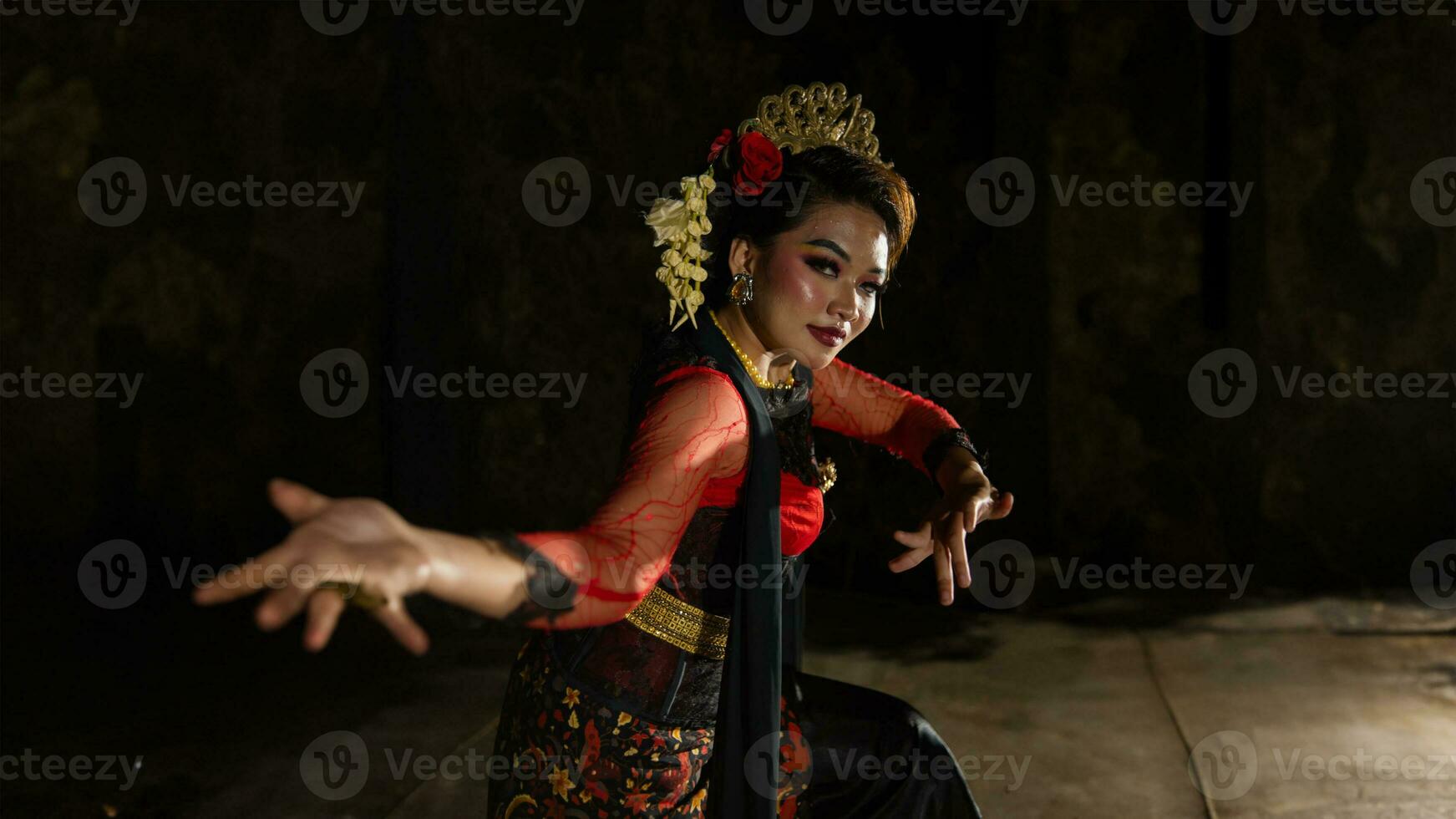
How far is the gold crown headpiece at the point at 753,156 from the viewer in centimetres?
199

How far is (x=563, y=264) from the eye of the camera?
5094 millimetres

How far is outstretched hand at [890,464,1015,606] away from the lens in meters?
1.82

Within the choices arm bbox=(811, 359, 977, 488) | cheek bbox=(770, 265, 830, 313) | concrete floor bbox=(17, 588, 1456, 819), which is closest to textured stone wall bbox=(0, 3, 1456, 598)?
concrete floor bbox=(17, 588, 1456, 819)

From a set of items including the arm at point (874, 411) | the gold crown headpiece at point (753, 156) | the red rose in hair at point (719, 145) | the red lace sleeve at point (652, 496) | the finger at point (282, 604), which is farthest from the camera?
the arm at point (874, 411)

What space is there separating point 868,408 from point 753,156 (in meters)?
0.71

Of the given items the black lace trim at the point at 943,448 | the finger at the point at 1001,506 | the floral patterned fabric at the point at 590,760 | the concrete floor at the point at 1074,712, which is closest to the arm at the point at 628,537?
the floral patterned fabric at the point at 590,760

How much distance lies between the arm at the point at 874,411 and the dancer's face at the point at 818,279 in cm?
44

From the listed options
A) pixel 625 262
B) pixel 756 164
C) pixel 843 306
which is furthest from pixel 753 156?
pixel 625 262

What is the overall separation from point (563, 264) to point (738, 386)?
11.1 feet

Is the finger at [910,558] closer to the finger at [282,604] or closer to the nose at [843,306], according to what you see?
the nose at [843,306]

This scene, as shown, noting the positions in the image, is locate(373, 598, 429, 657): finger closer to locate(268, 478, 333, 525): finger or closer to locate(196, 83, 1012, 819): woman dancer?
locate(268, 478, 333, 525): finger

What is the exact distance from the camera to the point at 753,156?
77.6 inches

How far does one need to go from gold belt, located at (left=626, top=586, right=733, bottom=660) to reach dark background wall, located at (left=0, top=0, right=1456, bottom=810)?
3.29m

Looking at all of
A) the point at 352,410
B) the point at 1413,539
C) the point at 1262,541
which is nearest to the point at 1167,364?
the point at 1262,541
